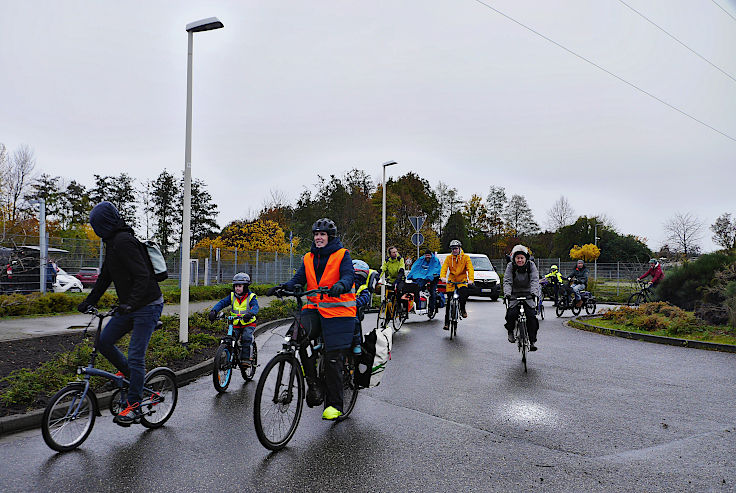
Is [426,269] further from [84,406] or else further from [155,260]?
[84,406]

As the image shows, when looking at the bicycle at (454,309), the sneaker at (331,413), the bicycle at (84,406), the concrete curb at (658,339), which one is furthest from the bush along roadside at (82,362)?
the concrete curb at (658,339)

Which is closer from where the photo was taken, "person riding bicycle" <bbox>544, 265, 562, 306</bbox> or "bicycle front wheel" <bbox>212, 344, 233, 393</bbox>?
"bicycle front wheel" <bbox>212, 344, 233, 393</bbox>

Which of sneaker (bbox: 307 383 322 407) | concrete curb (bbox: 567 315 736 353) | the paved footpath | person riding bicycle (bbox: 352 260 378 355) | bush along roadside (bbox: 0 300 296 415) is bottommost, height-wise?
concrete curb (bbox: 567 315 736 353)

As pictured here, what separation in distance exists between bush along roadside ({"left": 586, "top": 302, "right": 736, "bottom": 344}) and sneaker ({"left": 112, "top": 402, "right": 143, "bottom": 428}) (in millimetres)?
10786

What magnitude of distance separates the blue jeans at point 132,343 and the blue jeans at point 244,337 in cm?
208

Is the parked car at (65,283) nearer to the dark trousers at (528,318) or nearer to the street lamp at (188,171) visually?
the street lamp at (188,171)

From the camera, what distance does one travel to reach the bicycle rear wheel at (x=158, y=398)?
16.2 feet

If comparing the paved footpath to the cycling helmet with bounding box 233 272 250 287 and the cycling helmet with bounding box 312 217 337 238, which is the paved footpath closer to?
the cycling helmet with bounding box 233 272 250 287

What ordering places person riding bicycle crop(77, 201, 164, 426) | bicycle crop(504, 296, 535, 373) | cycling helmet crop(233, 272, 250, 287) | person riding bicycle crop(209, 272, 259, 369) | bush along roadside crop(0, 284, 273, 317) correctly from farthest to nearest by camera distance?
bush along roadside crop(0, 284, 273, 317) < bicycle crop(504, 296, 535, 373) < cycling helmet crop(233, 272, 250, 287) < person riding bicycle crop(209, 272, 259, 369) < person riding bicycle crop(77, 201, 164, 426)

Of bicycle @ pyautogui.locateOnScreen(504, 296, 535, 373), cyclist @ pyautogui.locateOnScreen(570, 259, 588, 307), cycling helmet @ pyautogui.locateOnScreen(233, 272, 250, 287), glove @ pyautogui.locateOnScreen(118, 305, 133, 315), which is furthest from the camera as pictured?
cyclist @ pyautogui.locateOnScreen(570, 259, 588, 307)

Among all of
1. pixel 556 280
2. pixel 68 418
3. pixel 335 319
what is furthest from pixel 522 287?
pixel 556 280

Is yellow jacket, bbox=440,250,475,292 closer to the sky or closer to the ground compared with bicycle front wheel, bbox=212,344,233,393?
closer to the sky

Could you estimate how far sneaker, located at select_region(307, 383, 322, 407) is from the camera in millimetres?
4918

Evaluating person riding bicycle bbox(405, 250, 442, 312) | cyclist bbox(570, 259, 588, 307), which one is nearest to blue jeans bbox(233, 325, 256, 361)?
person riding bicycle bbox(405, 250, 442, 312)
